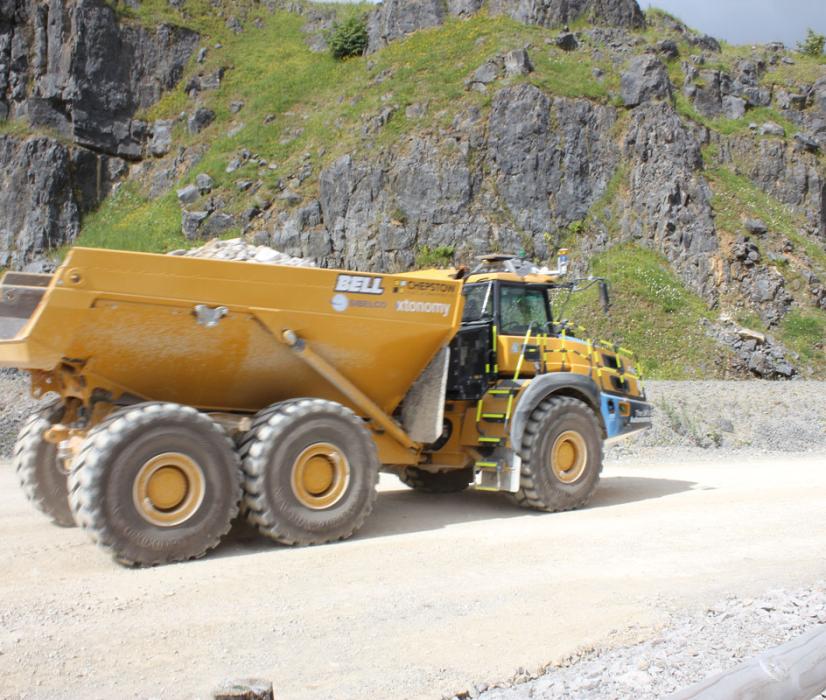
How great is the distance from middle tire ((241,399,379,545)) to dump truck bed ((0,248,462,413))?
54 centimetres

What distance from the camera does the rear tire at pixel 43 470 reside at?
759cm

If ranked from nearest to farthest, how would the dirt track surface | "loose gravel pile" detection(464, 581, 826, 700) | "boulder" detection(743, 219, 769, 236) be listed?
1. "loose gravel pile" detection(464, 581, 826, 700)
2. the dirt track surface
3. "boulder" detection(743, 219, 769, 236)

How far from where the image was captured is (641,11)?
3644cm

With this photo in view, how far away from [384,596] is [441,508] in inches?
148

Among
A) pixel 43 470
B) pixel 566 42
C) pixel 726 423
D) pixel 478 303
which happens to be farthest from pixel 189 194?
pixel 43 470

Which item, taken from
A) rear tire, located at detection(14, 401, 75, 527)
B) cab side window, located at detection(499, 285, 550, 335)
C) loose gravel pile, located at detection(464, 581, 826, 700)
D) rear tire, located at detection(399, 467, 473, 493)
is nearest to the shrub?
rear tire, located at detection(399, 467, 473, 493)

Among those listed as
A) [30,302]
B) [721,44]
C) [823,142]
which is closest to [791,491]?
[30,302]

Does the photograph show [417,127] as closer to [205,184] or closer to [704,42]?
[205,184]

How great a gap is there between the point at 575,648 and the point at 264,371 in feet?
12.4

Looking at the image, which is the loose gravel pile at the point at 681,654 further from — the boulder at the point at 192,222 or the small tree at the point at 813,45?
the small tree at the point at 813,45

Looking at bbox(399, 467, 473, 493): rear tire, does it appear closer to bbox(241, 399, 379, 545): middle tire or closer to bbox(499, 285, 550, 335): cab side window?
bbox(499, 285, 550, 335): cab side window

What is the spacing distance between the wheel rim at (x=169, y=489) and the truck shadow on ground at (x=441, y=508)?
550 mm

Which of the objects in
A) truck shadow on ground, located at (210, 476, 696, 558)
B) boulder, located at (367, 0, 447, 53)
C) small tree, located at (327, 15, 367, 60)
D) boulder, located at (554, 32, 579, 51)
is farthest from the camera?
small tree, located at (327, 15, 367, 60)

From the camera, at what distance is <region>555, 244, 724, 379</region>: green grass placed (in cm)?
2323
